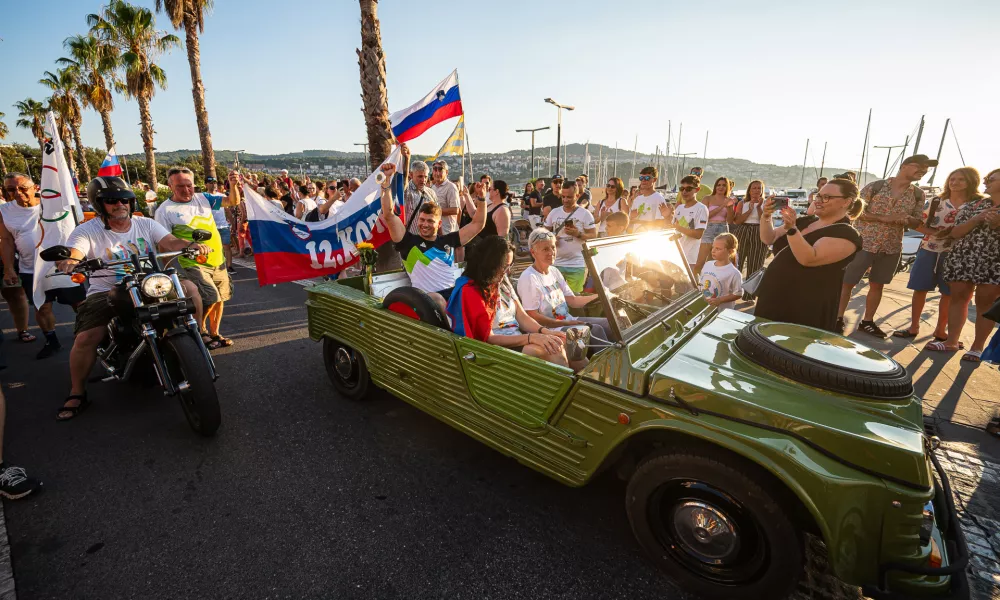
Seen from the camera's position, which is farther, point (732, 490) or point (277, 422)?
point (277, 422)

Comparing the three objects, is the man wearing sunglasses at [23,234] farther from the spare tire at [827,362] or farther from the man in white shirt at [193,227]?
the spare tire at [827,362]

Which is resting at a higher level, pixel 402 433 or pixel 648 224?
pixel 648 224

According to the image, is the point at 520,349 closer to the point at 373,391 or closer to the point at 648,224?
the point at 373,391

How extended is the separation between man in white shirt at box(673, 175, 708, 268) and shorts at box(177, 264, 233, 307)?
19.3ft

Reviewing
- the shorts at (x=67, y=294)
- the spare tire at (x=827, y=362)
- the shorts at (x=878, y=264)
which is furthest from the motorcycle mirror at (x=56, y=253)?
the shorts at (x=878, y=264)

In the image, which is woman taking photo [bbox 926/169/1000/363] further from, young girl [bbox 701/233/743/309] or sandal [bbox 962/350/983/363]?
young girl [bbox 701/233/743/309]

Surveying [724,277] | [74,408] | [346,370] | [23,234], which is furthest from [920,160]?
[23,234]

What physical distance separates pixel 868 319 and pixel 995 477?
10.2 feet

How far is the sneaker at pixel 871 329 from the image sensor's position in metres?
5.23

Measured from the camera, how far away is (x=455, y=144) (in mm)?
5828

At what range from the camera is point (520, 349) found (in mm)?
2713

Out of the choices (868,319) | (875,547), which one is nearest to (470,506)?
(875,547)

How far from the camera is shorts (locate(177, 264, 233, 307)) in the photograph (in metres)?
4.51

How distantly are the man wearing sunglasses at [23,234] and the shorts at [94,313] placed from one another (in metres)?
1.32
